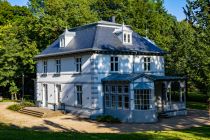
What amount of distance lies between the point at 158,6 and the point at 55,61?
3313cm

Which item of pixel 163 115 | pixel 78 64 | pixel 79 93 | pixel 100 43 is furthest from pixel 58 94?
pixel 163 115

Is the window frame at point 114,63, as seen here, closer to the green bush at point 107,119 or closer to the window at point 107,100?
the window at point 107,100

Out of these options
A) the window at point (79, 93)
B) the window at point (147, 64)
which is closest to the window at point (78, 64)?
the window at point (79, 93)

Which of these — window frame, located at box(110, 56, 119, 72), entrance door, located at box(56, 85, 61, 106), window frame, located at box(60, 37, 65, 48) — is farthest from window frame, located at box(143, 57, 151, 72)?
entrance door, located at box(56, 85, 61, 106)

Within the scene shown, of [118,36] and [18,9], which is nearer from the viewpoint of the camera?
[118,36]

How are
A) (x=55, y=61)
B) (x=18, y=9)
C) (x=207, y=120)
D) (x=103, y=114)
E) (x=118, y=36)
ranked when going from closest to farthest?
(x=207, y=120), (x=103, y=114), (x=118, y=36), (x=55, y=61), (x=18, y=9)

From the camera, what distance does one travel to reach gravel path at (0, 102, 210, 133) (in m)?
26.1

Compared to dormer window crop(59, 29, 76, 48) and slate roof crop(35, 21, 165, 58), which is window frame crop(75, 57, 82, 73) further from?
dormer window crop(59, 29, 76, 48)

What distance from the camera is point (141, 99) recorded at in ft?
99.5

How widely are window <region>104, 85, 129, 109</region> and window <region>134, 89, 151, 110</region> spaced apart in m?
0.83

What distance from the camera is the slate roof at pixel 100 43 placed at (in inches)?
1309

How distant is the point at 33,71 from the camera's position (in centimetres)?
5088

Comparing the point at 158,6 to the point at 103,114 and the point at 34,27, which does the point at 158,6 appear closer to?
the point at 34,27

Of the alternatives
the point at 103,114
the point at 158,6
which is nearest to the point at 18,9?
the point at 158,6
